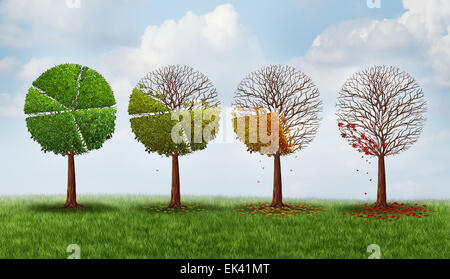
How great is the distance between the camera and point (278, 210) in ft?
62.8

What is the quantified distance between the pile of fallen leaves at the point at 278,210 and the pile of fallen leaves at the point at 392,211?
6.10ft

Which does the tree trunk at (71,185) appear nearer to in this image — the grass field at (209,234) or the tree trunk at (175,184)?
the grass field at (209,234)

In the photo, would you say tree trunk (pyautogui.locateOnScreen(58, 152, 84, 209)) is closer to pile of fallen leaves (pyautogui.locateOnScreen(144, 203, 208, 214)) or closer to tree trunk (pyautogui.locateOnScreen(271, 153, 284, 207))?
pile of fallen leaves (pyautogui.locateOnScreen(144, 203, 208, 214))

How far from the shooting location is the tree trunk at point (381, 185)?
19.4 m

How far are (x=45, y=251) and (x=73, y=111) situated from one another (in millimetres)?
7375

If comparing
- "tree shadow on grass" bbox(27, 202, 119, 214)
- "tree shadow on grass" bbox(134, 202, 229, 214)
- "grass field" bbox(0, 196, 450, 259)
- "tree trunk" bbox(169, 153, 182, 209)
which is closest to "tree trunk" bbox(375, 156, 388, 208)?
"grass field" bbox(0, 196, 450, 259)

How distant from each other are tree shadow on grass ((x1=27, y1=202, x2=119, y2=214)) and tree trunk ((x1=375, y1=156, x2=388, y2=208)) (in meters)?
12.0

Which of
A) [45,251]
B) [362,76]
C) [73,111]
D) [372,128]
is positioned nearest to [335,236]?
[372,128]

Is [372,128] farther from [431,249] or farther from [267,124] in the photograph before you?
[431,249]

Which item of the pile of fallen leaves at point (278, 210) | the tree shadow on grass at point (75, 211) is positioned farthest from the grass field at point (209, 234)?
the pile of fallen leaves at point (278, 210)

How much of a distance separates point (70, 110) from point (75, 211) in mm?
4502

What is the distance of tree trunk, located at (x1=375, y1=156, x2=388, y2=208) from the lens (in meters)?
19.4

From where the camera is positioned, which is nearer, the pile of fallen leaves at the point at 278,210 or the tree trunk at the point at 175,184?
the pile of fallen leaves at the point at 278,210
